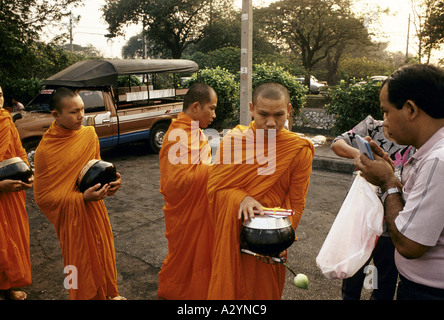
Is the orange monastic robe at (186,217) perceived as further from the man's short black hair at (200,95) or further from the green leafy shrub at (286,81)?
the green leafy shrub at (286,81)

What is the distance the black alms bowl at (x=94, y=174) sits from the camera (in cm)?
271

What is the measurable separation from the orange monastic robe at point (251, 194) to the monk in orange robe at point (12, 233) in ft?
5.61

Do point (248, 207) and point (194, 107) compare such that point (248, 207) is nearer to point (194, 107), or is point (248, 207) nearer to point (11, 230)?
point (194, 107)

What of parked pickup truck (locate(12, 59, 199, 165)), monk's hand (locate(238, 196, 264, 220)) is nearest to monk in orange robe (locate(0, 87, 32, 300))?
monk's hand (locate(238, 196, 264, 220))

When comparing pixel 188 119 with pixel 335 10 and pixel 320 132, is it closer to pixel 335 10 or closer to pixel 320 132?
pixel 320 132

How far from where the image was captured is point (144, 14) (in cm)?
2917

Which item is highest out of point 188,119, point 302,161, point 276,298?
point 188,119

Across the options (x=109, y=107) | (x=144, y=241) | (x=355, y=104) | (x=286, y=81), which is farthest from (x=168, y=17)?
(x=144, y=241)

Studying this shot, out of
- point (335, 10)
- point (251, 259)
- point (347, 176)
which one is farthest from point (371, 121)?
point (335, 10)

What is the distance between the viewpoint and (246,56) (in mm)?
8469

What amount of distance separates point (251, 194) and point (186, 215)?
815 millimetres

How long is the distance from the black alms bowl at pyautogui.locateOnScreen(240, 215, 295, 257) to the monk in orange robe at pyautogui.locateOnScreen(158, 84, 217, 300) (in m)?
0.99

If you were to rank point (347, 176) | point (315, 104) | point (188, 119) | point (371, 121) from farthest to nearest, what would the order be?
point (315, 104)
point (347, 176)
point (188, 119)
point (371, 121)

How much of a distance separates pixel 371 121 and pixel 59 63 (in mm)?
14238
